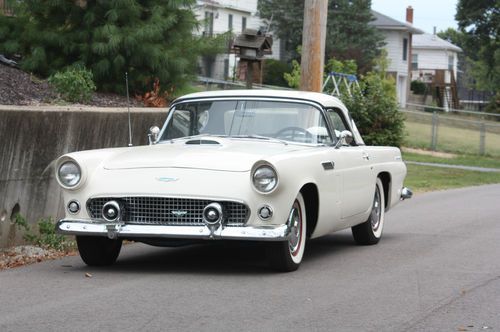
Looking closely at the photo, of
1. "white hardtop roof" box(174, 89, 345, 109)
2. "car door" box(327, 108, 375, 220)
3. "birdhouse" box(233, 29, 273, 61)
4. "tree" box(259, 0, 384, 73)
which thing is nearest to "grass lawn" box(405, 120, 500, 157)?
"birdhouse" box(233, 29, 273, 61)

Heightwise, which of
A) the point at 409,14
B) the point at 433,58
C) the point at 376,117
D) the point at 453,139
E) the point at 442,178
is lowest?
the point at 442,178

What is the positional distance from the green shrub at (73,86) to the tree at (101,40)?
37.1 inches

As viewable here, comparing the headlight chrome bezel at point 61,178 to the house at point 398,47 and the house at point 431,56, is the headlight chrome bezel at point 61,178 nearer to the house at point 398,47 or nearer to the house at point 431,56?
the house at point 398,47

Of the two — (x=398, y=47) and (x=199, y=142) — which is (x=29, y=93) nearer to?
(x=199, y=142)

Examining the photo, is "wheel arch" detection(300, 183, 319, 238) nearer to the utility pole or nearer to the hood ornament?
the hood ornament

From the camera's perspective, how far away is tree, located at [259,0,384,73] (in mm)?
62219

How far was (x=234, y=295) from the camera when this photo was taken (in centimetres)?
789

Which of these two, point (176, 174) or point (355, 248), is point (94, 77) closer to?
point (355, 248)

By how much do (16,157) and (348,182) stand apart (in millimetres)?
3359

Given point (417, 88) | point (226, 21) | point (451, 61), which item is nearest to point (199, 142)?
point (226, 21)

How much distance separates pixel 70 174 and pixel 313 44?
8987mm

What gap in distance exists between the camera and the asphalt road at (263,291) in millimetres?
6914

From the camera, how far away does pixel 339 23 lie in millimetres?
62656

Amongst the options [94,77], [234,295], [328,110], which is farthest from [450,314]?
[94,77]
